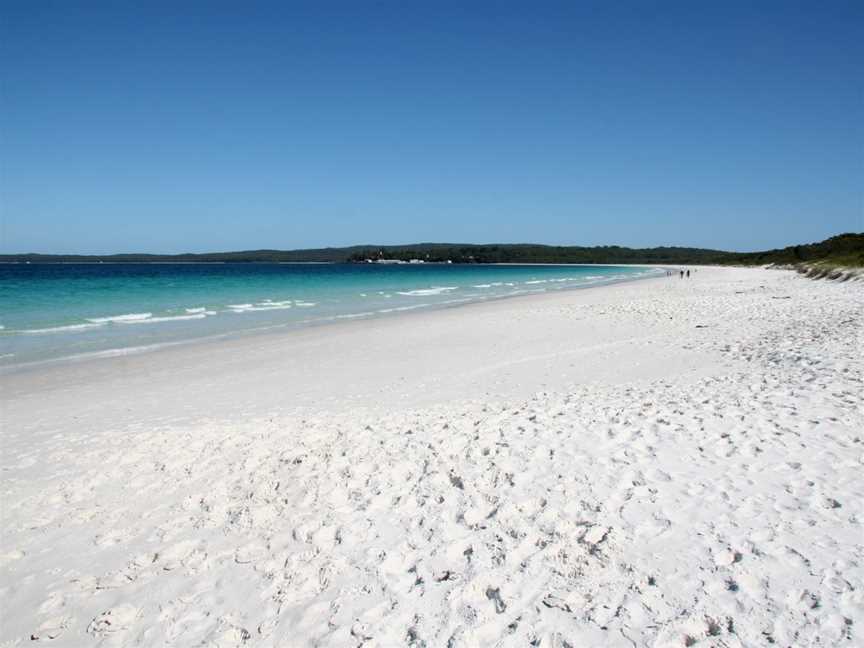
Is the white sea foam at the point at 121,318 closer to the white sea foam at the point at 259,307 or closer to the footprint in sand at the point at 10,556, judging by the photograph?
the white sea foam at the point at 259,307

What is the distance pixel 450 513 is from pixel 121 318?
23.0m

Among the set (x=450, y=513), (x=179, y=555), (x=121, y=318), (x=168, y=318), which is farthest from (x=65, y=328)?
(x=450, y=513)

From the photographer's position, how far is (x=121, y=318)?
913 inches

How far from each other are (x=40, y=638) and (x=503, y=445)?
170 inches

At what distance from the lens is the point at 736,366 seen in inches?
380

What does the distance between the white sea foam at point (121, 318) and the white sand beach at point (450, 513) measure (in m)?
13.7

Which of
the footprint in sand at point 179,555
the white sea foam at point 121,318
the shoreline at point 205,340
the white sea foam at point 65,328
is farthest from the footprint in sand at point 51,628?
the white sea foam at point 121,318

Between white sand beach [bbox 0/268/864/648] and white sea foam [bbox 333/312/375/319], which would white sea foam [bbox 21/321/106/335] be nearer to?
white sea foam [bbox 333/312/375/319]

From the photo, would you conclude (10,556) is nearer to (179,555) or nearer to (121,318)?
(179,555)

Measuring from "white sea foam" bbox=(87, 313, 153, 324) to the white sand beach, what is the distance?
13661 mm

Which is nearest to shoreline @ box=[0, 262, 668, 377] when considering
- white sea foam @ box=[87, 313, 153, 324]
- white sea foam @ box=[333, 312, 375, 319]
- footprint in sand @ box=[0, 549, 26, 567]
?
white sea foam @ box=[333, 312, 375, 319]

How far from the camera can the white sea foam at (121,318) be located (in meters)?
22.1

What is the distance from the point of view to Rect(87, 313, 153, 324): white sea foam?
22.1 metres

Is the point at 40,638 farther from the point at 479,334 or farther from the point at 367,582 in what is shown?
the point at 479,334
